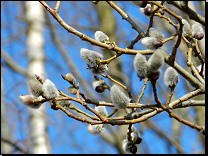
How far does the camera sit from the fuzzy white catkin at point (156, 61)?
829 mm

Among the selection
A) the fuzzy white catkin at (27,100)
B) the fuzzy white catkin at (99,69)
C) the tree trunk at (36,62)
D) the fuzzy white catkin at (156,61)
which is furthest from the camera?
the tree trunk at (36,62)

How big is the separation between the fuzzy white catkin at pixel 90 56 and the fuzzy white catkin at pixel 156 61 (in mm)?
264

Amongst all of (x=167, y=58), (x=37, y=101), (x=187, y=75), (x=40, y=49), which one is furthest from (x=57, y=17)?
(x=40, y=49)

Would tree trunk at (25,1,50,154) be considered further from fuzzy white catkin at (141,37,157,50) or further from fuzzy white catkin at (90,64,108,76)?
fuzzy white catkin at (141,37,157,50)

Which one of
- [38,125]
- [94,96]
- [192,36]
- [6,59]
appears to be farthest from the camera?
[94,96]

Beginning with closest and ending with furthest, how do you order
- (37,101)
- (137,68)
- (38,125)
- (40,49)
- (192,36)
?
1. (137,68)
2. (37,101)
3. (192,36)
4. (38,125)
5. (40,49)

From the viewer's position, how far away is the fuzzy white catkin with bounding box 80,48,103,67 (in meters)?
0.99

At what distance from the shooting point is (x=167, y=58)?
3.51 feet

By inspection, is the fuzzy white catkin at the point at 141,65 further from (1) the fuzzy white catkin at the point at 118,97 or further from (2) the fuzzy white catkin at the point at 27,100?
(2) the fuzzy white catkin at the point at 27,100

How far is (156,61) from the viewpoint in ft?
2.73

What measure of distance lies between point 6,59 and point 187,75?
9.79 ft

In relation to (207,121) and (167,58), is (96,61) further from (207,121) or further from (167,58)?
(207,121)

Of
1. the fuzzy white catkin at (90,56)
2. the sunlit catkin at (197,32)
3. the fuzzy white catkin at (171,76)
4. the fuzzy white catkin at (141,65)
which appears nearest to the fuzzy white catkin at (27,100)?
the fuzzy white catkin at (90,56)

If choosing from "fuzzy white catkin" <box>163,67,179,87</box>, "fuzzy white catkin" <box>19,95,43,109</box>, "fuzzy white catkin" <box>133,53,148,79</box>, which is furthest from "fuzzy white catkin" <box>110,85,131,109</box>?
"fuzzy white catkin" <box>19,95,43,109</box>
